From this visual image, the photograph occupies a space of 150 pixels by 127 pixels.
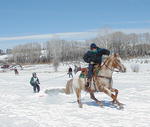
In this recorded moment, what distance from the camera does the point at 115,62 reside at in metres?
10.2

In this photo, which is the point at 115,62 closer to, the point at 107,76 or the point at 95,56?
the point at 107,76

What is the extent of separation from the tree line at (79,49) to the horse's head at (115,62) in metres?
70.2

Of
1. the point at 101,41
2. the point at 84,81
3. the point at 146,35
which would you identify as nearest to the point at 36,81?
the point at 84,81

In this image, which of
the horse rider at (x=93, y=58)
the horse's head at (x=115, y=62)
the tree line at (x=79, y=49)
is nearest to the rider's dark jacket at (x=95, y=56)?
the horse rider at (x=93, y=58)

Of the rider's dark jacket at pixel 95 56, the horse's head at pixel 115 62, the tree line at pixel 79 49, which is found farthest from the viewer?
the tree line at pixel 79 49

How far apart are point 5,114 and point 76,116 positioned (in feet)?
8.35

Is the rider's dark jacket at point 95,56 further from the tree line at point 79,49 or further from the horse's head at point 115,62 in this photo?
the tree line at point 79,49

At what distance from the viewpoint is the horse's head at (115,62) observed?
10055 millimetres

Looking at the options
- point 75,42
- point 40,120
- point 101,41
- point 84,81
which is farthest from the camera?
point 75,42

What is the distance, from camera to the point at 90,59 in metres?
10.6

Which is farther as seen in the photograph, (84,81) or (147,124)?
(84,81)

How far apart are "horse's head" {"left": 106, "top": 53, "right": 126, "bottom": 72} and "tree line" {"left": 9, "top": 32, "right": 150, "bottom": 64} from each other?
70197 millimetres

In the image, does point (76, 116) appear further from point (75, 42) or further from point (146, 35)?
point (75, 42)

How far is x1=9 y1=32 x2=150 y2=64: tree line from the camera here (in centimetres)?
9762
